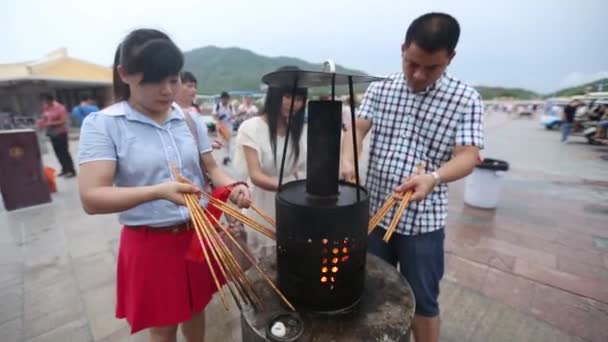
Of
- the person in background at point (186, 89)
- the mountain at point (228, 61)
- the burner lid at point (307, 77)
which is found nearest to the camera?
the burner lid at point (307, 77)

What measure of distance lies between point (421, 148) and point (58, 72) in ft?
70.1

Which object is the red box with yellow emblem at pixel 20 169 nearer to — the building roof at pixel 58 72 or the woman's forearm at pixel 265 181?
the woman's forearm at pixel 265 181

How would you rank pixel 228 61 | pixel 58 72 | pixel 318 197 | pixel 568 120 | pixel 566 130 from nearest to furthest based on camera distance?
1. pixel 318 197
2. pixel 566 130
3. pixel 568 120
4. pixel 58 72
5. pixel 228 61

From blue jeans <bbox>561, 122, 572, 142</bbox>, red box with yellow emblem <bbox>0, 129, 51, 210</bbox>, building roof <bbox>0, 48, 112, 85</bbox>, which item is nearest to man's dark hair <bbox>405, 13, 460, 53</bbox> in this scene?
red box with yellow emblem <bbox>0, 129, 51, 210</bbox>

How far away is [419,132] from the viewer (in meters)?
1.63

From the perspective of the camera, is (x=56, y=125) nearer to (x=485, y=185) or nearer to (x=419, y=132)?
(x=419, y=132)

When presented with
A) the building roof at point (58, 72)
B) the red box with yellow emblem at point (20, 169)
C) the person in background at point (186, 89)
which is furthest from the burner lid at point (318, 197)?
the building roof at point (58, 72)

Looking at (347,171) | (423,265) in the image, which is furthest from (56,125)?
(423,265)

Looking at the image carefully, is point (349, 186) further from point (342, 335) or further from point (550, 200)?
point (550, 200)

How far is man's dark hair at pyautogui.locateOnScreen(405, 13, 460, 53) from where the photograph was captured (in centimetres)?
131

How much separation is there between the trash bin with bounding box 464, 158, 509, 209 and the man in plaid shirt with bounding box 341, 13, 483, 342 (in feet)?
11.4

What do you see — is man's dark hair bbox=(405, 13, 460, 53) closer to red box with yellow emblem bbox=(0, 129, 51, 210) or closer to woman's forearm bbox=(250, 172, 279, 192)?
woman's forearm bbox=(250, 172, 279, 192)

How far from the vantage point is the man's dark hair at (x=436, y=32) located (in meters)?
1.31

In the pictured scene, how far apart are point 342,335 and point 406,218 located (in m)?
0.75
